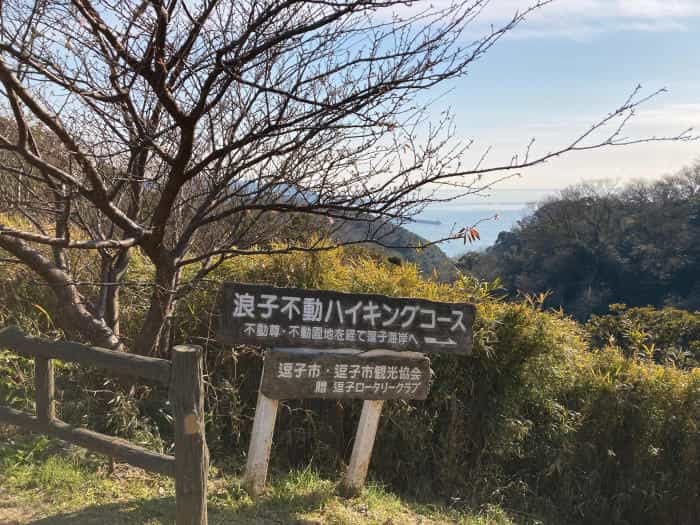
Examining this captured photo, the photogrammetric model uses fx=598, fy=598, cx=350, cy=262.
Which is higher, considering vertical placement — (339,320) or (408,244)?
(408,244)

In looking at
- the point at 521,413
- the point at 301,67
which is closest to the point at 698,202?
the point at 521,413

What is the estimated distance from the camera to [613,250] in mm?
35344

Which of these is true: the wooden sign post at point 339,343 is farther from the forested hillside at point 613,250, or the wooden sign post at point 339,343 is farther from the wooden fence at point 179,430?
the forested hillside at point 613,250

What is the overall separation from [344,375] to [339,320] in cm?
36

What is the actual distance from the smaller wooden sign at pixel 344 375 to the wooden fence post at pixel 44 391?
124 centimetres

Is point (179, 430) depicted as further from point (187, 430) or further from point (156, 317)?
point (156, 317)

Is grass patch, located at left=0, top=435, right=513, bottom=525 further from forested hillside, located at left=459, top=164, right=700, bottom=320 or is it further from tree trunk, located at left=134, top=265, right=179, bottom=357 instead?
forested hillside, located at left=459, top=164, right=700, bottom=320

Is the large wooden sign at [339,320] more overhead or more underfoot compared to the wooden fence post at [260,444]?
more overhead

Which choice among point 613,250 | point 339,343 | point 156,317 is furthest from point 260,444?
point 613,250

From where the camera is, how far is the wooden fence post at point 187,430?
9.75ft

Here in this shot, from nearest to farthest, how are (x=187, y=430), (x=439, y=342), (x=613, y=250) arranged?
(x=187, y=430)
(x=439, y=342)
(x=613, y=250)

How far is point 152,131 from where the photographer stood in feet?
12.6

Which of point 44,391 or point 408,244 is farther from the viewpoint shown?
point 408,244

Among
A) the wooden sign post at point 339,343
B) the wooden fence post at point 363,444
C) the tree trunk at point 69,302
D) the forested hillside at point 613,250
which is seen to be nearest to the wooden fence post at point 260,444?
the wooden sign post at point 339,343
